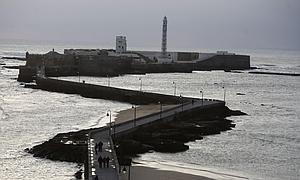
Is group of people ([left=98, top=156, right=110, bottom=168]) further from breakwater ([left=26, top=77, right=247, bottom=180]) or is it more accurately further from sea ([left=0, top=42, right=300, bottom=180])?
sea ([left=0, top=42, right=300, bottom=180])

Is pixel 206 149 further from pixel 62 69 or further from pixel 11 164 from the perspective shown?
pixel 62 69

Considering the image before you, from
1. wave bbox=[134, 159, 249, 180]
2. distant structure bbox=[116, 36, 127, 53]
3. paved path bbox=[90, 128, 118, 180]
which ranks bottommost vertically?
wave bbox=[134, 159, 249, 180]

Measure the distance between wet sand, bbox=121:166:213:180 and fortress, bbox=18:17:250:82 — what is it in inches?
1864

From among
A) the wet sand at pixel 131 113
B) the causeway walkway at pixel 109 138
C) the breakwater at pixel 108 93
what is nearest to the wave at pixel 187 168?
the causeway walkway at pixel 109 138

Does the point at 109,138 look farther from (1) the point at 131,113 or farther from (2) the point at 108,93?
(2) the point at 108,93

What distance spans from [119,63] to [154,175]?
62.6 meters

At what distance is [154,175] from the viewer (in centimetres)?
1941

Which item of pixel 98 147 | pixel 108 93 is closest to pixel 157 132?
pixel 98 147

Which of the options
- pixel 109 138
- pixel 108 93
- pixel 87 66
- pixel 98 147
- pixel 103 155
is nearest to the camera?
pixel 103 155

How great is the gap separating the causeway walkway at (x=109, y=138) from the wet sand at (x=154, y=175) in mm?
1086

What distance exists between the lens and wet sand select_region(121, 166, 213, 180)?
62.5 ft

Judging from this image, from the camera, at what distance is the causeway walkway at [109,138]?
16562 mm

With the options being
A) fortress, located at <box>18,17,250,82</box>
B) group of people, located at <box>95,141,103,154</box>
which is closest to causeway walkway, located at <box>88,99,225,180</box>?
group of people, located at <box>95,141,103,154</box>

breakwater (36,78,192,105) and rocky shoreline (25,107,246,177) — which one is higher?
breakwater (36,78,192,105)
